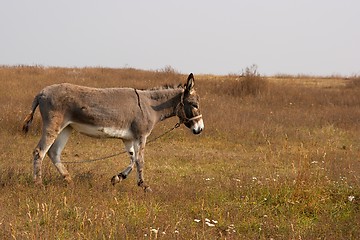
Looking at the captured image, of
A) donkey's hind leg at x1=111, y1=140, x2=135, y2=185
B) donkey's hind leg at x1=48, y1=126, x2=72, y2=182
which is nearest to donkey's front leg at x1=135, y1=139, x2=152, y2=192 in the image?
donkey's hind leg at x1=111, y1=140, x2=135, y2=185

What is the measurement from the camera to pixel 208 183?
8094 mm

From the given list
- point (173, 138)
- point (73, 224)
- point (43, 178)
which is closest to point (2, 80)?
point (173, 138)

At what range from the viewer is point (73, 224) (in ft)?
16.9

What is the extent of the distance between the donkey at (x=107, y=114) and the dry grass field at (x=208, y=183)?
1.69 feet

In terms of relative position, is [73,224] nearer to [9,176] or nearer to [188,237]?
[188,237]

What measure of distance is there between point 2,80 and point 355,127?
15581 millimetres

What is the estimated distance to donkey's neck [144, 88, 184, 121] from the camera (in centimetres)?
768

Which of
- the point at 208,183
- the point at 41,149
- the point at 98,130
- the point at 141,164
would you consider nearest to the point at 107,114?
the point at 98,130

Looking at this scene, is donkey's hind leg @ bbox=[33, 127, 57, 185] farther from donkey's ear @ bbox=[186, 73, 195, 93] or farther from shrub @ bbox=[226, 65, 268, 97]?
shrub @ bbox=[226, 65, 268, 97]

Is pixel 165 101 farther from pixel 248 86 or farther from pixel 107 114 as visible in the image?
pixel 248 86

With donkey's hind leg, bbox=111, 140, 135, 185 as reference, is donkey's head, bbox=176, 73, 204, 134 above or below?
above

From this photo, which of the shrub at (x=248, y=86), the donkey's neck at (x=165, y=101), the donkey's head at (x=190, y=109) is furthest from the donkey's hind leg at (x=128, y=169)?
the shrub at (x=248, y=86)

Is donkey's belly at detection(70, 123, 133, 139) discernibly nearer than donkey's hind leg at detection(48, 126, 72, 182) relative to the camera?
Yes

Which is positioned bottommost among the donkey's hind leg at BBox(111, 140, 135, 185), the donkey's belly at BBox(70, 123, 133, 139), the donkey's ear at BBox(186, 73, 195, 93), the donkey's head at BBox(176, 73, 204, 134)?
the donkey's hind leg at BBox(111, 140, 135, 185)
